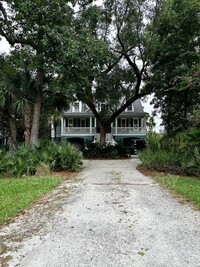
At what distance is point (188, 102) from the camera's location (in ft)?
63.3

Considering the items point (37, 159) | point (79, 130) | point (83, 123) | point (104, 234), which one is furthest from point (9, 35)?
point (83, 123)

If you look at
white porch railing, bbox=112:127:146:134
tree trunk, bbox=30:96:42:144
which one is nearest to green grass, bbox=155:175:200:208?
tree trunk, bbox=30:96:42:144

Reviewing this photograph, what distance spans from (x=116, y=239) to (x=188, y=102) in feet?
54.8

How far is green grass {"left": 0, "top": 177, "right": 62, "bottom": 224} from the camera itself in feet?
19.4

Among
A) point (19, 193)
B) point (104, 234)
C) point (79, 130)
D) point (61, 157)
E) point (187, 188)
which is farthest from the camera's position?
point (79, 130)

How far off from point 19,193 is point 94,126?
27.7m

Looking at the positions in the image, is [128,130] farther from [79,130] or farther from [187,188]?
[187,188]

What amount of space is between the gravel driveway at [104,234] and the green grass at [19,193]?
334 mm

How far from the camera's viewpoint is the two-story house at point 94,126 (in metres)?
34.8

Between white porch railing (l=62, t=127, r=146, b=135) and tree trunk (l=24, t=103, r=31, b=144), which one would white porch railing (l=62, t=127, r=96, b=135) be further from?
tree trunk (l=24, t=103, r=31, b=144)

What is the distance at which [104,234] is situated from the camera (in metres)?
4.38

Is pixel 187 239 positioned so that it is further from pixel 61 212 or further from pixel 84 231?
pixel 61 212

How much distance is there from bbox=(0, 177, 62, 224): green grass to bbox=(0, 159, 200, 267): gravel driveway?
0.33 metres

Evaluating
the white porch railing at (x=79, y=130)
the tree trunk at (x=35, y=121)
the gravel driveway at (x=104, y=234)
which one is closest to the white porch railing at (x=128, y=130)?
the white porch railing at (x=79, y=130)
